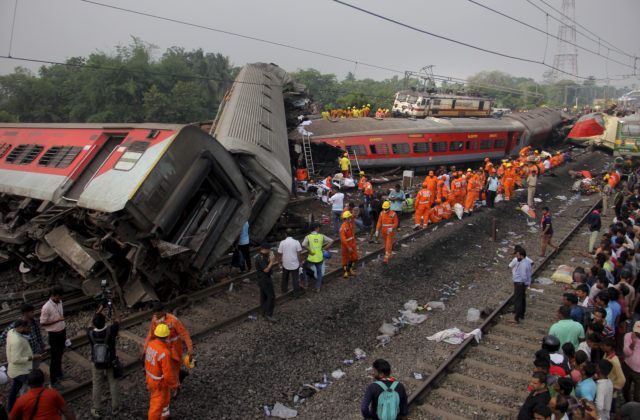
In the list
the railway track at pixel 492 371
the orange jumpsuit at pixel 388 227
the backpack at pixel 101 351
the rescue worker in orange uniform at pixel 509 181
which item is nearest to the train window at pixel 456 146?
the rescue worker in orange uniform at pixel 509 181

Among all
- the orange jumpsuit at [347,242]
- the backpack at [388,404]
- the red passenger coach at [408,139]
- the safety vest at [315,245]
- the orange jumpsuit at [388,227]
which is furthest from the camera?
A: the red passenger coach at [408,139]

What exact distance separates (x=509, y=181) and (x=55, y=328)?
15467 mm

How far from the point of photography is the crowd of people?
391 centimetres

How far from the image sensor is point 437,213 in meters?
13.3

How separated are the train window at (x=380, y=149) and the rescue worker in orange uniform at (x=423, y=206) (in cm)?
612

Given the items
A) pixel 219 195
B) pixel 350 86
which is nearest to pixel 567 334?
pixel 219 195

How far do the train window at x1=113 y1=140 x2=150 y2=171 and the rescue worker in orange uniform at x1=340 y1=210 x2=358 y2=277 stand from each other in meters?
4.13

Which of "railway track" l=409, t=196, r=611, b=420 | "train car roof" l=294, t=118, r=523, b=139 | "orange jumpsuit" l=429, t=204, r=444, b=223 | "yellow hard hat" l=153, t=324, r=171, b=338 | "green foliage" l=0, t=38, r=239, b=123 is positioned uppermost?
"green foliage" l=0, t=38, r=239, b=123

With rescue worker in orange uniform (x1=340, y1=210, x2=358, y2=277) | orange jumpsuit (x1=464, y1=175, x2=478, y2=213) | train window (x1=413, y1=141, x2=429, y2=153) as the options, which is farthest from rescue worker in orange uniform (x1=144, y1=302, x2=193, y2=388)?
train window (x1=413, y1=141, x2=429, y2=153)

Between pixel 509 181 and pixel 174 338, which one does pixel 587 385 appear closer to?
pixel 174 338

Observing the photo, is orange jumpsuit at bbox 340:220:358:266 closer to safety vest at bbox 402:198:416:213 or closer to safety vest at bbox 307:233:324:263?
safety vest at bbox 307:233:324:263

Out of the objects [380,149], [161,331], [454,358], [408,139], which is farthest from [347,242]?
[408,139]

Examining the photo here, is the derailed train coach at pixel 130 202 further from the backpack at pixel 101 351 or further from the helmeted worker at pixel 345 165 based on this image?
the helmeted worker at pixel 345 165

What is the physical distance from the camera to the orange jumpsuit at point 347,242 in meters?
8.98
